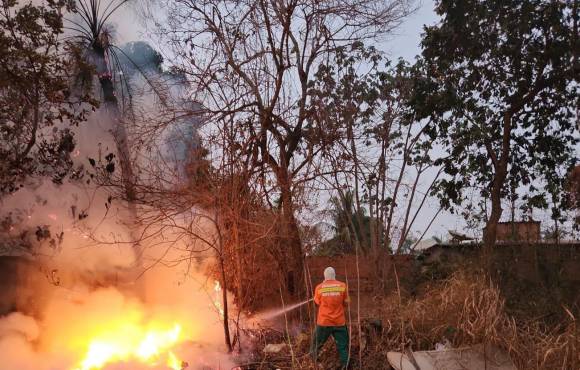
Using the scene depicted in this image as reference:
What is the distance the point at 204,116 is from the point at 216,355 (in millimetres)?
4916

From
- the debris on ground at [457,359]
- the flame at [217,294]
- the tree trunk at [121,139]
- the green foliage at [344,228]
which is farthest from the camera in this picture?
the green foliage at [344,228]

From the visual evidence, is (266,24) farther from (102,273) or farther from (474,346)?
(474,346)

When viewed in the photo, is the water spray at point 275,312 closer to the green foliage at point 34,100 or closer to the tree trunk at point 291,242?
the tree trunk at point 291,242

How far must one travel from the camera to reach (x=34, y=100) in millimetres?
11477

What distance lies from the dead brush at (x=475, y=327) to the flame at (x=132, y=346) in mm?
3892

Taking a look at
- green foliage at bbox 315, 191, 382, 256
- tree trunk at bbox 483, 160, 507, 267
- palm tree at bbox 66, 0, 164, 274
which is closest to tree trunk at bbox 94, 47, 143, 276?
palm tree at bbox 66, 0, 164, 274

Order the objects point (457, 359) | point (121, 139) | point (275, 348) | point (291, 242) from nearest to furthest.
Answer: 1. point (457, 359)
2. point (275, 348)
3. point (291, 242)
4. point (121, 139)

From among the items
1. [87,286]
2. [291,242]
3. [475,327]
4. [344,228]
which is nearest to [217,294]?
[291,242]

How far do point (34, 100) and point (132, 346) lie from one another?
5376 mm

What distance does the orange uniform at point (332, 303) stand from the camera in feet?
28.9

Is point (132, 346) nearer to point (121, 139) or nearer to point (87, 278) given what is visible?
point (87, 278)

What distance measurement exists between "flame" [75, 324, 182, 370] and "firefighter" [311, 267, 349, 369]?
2.53 m

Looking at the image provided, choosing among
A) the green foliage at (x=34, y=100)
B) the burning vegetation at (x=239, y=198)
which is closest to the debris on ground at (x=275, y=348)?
A: the burning vegetation at (x=239, y=198)

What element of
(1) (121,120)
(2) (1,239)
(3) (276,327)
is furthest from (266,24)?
(2) (1,239)
